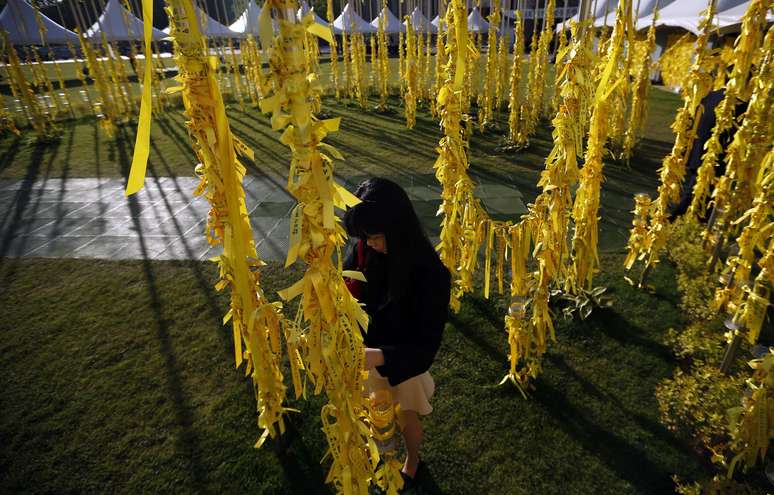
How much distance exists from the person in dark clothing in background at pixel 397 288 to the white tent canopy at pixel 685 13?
1227 cm

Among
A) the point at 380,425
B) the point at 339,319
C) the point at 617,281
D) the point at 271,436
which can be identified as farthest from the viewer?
the point at 617,281

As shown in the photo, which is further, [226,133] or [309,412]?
[309,412]

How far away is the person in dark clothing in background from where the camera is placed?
66.6 inches

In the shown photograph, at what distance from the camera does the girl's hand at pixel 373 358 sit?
180 centimetres

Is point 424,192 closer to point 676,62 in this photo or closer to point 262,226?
point 262,226

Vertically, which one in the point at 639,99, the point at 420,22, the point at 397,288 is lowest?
the point at 397,288

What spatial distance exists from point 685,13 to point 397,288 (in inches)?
597

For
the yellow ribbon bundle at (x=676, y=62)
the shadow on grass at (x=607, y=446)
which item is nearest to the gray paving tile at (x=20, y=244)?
the shadow on grass at (x=607, y=446)

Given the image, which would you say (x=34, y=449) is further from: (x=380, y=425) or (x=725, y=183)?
(x=725, y=183)

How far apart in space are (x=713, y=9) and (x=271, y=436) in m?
4.85

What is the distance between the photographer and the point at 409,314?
1.94 m

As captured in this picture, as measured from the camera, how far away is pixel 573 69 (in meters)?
2.32

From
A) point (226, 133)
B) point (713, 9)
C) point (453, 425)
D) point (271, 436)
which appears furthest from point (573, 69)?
point (271, 436)

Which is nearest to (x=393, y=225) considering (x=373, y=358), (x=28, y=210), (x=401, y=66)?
(x=373, y=358)
